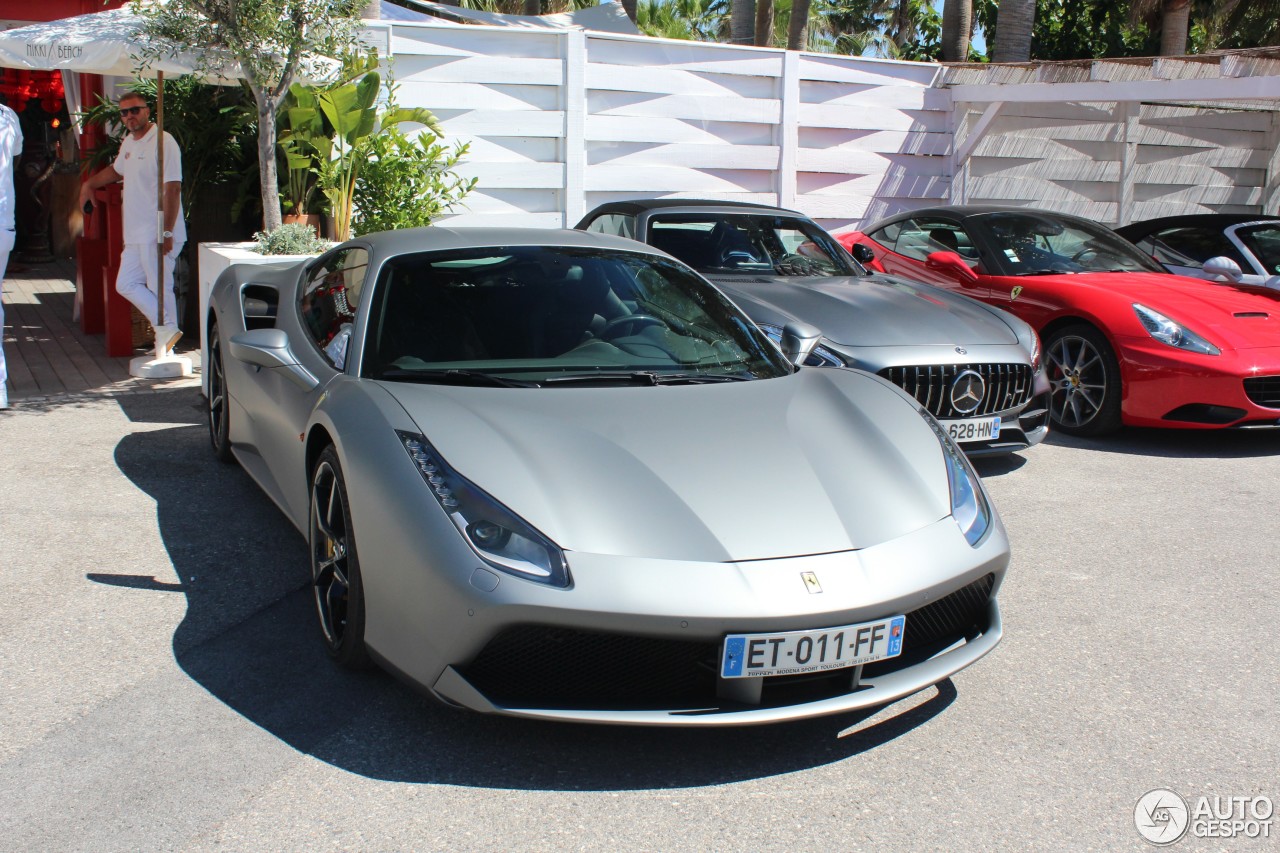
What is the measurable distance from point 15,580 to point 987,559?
323cm

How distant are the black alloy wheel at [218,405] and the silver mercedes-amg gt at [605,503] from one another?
141 centimetres

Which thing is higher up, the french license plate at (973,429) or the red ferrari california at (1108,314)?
the red ferrari california at (1108,314)

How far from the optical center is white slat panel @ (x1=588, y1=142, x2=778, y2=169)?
11.2 metres

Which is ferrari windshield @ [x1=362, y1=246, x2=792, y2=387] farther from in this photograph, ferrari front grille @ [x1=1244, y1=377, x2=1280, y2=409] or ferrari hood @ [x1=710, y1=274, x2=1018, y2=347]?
ferrari front grille @ [x1=1244, y1=377, x2=1280, y2=409]

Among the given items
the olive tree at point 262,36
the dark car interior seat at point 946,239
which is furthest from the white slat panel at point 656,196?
the olive tree at point 262,36

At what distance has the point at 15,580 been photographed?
4188 mm

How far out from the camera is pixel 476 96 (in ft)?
34.2

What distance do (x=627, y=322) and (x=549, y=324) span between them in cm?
29

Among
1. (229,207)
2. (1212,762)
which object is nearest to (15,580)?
(1212,762)

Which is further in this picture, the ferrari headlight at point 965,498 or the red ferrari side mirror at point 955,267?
the red ferrari side mirror at point 955,267

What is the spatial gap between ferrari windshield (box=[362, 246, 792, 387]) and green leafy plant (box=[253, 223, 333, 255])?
13.9 feet

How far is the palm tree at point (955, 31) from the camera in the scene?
1700 centimetres

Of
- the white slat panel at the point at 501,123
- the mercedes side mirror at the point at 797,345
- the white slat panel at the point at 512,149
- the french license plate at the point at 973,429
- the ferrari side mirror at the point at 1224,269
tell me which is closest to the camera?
the mercedes side mirror at the point at 797,345

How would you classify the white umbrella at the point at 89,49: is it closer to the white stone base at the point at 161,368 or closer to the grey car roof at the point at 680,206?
the white stone base at the point at 161,368
